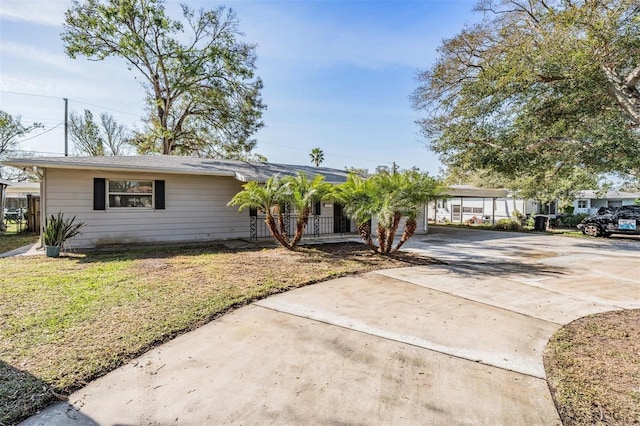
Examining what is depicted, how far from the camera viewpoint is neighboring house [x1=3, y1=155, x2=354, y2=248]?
30.2 feet

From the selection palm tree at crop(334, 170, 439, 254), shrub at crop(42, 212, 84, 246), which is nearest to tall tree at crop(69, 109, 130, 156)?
shrub at crop(42, 212, 84, 246)

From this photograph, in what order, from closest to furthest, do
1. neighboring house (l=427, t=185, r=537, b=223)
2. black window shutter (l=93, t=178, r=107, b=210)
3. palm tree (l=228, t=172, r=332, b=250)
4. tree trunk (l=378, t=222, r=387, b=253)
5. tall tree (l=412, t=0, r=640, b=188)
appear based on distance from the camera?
tall tree (l=412, t=0, r=640, b=188) < tree trunk (l=378, t=222, r=387, b=253) < palm tree (l=228, t=172, r=332, b=250) < black window shutter (l=93, t=178, r=107, b=210) < neighboring house (l=427, t=185, r=537, b=223)

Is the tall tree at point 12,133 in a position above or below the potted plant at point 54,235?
above

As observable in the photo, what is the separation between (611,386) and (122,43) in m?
21.9

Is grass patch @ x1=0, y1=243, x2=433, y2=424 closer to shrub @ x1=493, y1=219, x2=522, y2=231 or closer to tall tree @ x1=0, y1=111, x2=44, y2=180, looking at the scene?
shrub @ x1=493, y1=219, x2=522, y2=231

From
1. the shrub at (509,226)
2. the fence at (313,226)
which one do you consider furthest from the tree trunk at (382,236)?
the shrub at (509,226)

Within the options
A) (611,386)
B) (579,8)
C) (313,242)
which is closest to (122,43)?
(313,242)

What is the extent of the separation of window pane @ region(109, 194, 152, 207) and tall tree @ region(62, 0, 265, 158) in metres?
9.79

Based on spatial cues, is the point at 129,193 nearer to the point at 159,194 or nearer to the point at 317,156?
the point at 159,194

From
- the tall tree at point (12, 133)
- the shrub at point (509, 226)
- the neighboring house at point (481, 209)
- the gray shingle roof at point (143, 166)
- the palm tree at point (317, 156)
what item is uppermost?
the palm tree at point (317, 156)

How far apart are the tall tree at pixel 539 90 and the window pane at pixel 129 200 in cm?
991

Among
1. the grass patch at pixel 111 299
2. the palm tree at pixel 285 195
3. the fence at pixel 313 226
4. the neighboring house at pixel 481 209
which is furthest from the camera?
the neighboring house at pixel 481 209

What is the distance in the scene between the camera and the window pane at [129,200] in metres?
10.0

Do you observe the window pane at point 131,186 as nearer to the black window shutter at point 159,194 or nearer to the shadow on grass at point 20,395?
the black window shutter at point 159,194
